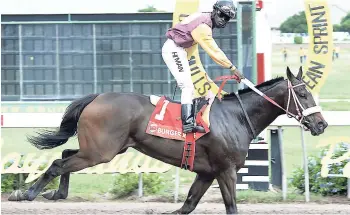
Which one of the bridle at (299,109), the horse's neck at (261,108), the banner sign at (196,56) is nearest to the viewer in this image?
the bridle at (299,109)

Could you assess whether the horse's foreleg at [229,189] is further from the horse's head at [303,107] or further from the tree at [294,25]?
the tree at [294,25]

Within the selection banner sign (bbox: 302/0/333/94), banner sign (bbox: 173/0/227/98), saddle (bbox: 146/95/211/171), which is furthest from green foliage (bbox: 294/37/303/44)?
saddle (bbox: 146/95/211/171)

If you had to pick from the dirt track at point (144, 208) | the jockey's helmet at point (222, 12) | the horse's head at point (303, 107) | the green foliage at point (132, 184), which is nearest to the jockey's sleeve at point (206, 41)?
the jockey's helmet at point (222, 12)

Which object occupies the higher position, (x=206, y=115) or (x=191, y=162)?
(x=206, y=115)

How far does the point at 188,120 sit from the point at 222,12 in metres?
0.97

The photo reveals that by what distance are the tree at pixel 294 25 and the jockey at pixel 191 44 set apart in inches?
385

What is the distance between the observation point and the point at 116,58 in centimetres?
916

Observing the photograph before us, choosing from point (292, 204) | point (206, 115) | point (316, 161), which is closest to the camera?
point (206, 115)

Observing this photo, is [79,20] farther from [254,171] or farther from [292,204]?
[292,204]

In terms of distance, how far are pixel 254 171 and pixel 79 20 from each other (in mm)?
2963

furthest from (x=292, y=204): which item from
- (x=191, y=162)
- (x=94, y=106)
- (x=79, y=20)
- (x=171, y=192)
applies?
(x=79, y=20)

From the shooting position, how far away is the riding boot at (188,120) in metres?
6.12

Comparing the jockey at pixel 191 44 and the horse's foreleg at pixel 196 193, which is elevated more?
the jockey at pixel 191 44

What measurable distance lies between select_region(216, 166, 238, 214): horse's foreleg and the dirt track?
973 millimetres
